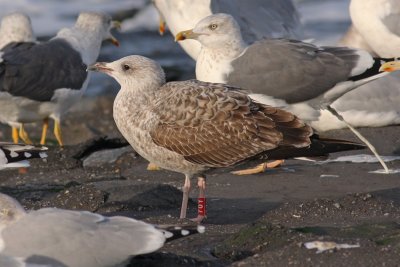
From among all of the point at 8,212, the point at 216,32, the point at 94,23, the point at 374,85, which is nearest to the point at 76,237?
the point at 8,212

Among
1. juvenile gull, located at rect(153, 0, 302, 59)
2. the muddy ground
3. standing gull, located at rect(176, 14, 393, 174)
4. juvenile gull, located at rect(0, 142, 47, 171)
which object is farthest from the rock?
juvenile gull, located at rect(0, 142, 47, 171)

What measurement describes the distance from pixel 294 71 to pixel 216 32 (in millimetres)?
724

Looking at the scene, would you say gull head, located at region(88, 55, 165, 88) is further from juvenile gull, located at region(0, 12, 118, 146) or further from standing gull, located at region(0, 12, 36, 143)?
standing gull, located at region(0, 12, 36, 143)

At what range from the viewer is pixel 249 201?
7066 mm

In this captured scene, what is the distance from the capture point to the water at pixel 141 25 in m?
16.3

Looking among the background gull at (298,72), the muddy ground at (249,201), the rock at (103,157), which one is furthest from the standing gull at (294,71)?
the rock at (103,157)

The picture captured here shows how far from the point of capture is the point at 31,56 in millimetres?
10297

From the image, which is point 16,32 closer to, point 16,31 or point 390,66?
point 16,31

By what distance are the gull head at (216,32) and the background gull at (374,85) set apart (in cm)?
133

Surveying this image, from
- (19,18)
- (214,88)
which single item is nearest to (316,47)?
(214,88)

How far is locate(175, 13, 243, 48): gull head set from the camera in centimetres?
845

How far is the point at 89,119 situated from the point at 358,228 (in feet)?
25.8

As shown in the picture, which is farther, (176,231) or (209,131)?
(209,131)

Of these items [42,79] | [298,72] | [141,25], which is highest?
[298,72]
